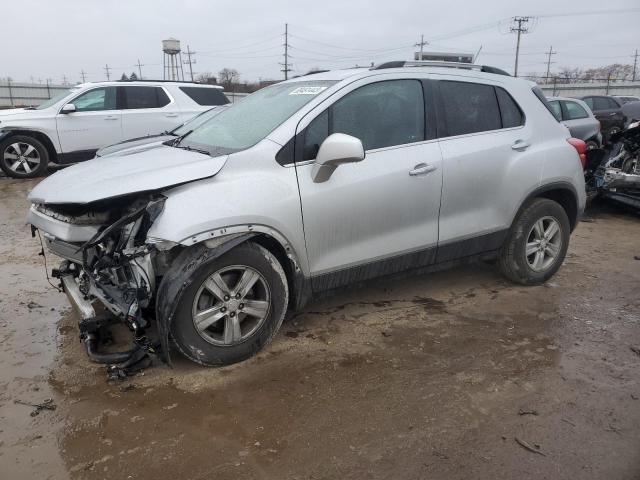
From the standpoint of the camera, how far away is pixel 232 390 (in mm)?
2996

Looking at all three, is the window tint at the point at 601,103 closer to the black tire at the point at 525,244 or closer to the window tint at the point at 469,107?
the black tire at the point at 525,244

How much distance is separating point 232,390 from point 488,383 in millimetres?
1514

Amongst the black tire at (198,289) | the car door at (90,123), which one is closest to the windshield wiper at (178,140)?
the black tire at (198,289)

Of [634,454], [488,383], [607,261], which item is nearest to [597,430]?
[634,454]

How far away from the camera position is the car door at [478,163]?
393cm

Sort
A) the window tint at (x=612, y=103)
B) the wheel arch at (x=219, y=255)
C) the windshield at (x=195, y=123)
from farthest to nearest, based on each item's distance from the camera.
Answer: the window tint at (x=612, y=103) < the windshield at (x=195, y=123) < the wheel arch at (x=219, y=255)

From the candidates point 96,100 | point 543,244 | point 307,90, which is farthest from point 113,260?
point 96,100

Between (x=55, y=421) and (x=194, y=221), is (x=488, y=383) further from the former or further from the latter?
(x=55, y=421)

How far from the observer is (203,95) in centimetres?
1075

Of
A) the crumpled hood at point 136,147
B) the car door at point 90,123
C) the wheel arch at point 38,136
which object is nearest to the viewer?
the crumpled hood at point 136,147

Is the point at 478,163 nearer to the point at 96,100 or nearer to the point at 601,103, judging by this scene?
the point at 96,100

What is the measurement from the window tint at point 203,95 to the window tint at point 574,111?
24.8ft

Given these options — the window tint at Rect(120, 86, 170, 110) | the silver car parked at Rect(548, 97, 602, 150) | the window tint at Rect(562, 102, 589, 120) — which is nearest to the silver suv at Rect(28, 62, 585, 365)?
the window tint at Rect(120, 86, 170, 110)

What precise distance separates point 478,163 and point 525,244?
0.96 metres
